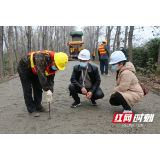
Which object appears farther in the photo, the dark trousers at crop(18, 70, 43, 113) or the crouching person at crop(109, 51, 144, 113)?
the dark trousers at crop(18, 70, 43, 113)

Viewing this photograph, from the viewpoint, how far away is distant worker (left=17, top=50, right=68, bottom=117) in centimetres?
308

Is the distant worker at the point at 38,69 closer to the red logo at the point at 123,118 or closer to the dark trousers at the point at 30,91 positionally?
the dark trousers at the point at 30,91

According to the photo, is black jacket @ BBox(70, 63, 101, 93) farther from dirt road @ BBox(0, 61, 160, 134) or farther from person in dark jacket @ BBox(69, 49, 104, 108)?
dirt road @ BBox(0, 61, 160, 134)

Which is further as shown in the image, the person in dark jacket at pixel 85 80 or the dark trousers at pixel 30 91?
the person in dark jacket at pixel 85 80

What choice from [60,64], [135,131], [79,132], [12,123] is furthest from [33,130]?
[135,131]

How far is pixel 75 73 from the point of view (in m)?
3.96

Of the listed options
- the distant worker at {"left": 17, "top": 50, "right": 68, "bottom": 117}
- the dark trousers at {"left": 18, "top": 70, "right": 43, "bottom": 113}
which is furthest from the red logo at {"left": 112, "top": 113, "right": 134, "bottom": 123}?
the dark trousers at {"left": 18, "top": 70, "right": 43, "bottom": 113}

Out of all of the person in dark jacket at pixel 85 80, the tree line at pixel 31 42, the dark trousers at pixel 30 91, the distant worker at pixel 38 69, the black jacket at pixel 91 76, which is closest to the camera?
the distant worker at pixel 38 69

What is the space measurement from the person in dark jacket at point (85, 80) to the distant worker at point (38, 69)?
2.09 ft

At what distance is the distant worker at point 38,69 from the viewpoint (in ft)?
10.1

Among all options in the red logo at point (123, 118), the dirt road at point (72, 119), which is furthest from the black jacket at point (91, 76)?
the red logo at point (123, 118)

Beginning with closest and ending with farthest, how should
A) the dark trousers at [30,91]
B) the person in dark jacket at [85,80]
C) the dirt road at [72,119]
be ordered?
the dirt road at [72,119], the dark trousers at [30,91], the person in dark jacket at [85,80]

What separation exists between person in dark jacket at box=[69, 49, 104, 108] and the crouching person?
0.64 meters

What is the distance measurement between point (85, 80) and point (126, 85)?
3.72ft
